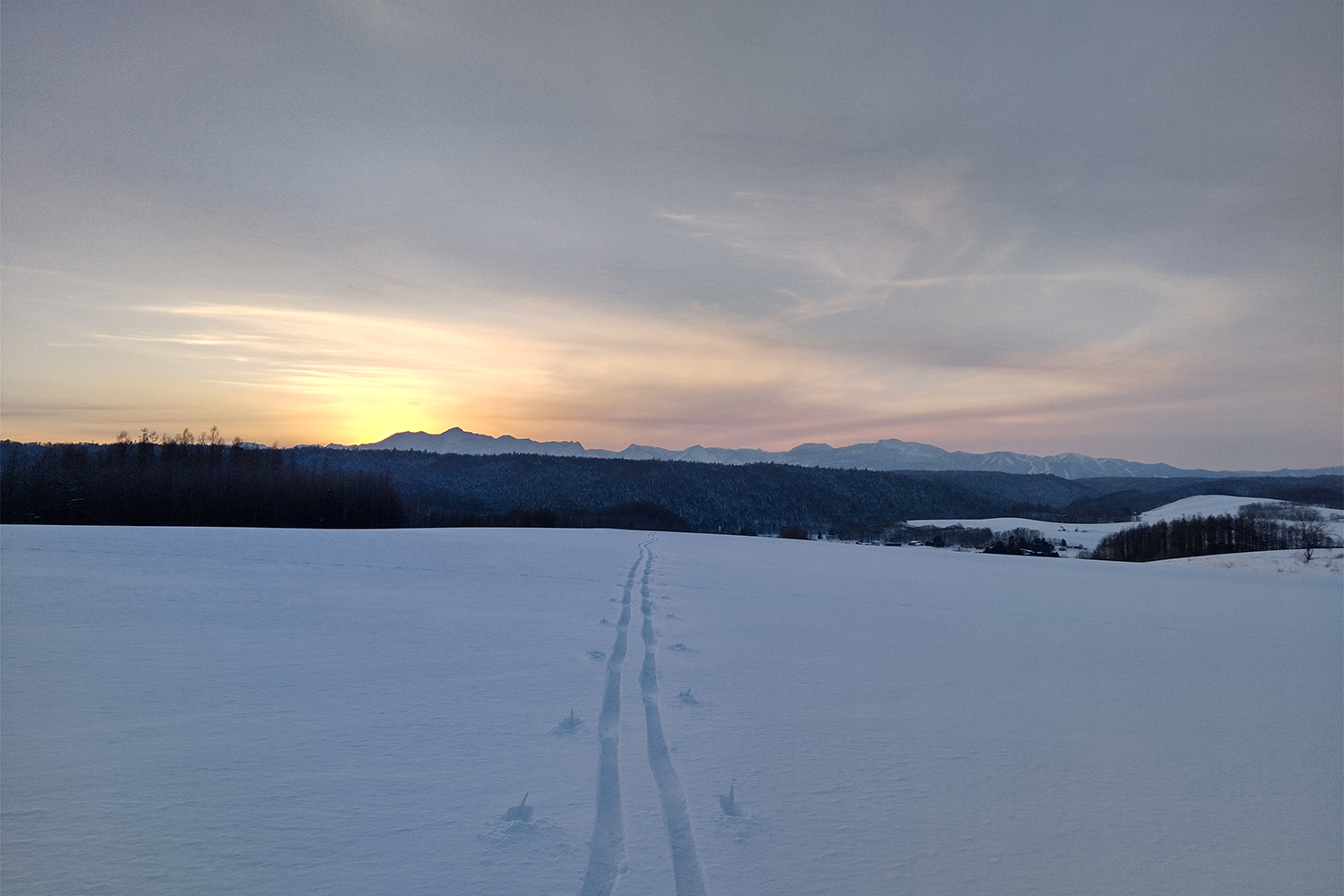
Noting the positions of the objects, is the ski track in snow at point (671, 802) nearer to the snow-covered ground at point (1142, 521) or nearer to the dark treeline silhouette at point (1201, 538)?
the dark treeline silhouette at point (1201, 538)

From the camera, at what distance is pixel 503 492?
102875 mm

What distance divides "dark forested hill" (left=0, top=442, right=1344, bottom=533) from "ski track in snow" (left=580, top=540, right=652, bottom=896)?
44.3m

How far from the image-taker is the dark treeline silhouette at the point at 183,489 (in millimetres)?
39281

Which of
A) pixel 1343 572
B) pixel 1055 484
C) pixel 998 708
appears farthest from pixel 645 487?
pixel 1055 484

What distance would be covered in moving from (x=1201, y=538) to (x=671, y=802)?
8410 cm

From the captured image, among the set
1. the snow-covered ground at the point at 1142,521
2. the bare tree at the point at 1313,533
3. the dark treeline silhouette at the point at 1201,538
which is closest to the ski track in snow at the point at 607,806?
the bare tree at the point at 1313,533

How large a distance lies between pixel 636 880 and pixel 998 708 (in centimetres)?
398

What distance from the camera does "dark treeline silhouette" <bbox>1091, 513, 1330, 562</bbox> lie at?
62594 mm

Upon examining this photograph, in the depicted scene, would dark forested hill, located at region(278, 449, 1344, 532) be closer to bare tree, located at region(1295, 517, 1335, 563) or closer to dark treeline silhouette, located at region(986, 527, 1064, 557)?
dark treeline silhouette, located at region(986, 527, 1064, 557)

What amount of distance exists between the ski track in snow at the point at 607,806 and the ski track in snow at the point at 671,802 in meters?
0.22

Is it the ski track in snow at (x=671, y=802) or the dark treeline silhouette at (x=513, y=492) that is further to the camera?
the dark treeline silhouette at (x=513, y=492)

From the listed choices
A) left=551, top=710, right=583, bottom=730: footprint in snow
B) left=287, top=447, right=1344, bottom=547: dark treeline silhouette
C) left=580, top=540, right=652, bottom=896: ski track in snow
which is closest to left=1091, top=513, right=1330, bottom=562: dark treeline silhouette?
left=287, top=447, right=1344, bottom=547: dark treeline silhouette

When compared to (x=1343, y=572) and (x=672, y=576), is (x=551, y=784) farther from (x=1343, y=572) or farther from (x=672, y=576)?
(x=1343, y=572)

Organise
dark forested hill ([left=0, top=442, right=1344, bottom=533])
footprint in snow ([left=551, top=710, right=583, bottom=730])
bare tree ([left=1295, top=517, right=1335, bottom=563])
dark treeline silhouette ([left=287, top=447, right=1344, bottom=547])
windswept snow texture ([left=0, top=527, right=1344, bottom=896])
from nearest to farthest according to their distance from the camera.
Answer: windswept snow texture ([left=0, top=527, right=1344, bottom=896]), footprint in snow ([left=551, top=710, right=583, bottom=730]), dark forested hill ([left=0, top=442, right=1344, bottom=533]), bare tree ([left=1295, top=517, right=1335, bottom=563]), dark treeline silhouette ([left=287, top=447, right=1344, bottom=547])
